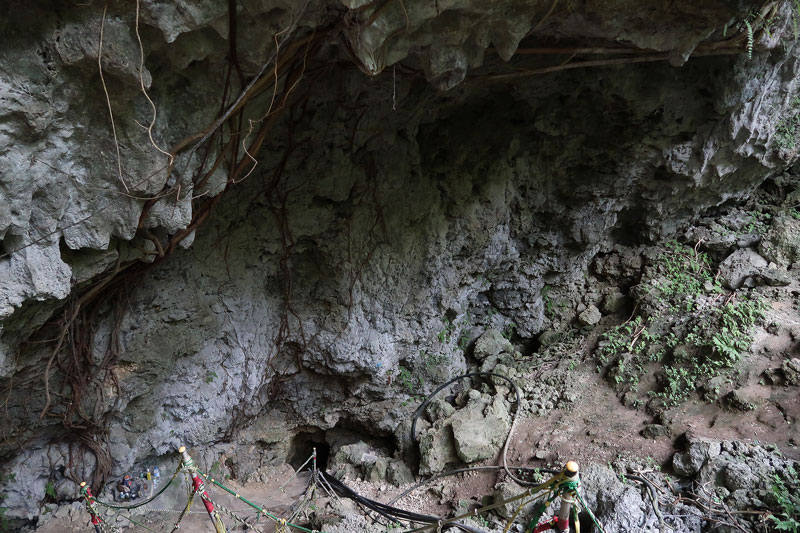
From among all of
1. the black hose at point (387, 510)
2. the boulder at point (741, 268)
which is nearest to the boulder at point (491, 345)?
the black hose at point (387, 510)

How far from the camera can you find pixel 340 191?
4.47 m

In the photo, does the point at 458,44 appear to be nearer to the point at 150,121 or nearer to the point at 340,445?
the point at 150,121

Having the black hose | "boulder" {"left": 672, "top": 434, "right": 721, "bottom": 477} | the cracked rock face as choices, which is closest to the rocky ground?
"boulder" {"left": 672, "top": 434, "right": 721, "bottom": 477}

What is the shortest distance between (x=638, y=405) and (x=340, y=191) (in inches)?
149

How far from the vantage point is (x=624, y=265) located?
20.1 ft

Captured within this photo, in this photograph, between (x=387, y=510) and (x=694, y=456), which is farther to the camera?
(x=387, y=510)

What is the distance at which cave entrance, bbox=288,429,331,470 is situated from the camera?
569 centimetres

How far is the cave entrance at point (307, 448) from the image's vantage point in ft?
18.7

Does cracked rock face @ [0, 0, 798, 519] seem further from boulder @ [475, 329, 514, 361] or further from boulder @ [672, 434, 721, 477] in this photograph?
boulder @ [672, 434, 721, 477]

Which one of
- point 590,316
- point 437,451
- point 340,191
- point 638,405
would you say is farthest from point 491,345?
point 340,191

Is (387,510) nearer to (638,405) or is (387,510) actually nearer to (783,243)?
(638,405)

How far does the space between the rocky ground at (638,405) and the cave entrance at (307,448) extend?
0.25ft

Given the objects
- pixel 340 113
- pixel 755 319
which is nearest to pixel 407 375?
pixel 340 113

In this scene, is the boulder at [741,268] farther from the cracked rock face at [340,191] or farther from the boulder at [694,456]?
the boulder at [694,456]
